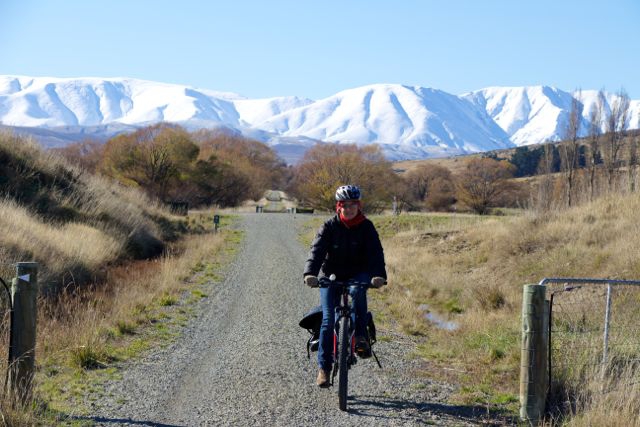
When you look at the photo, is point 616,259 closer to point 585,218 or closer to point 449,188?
point 585,218

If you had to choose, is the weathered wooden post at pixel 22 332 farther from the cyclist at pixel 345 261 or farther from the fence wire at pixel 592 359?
the fence wire at pixel 592 359

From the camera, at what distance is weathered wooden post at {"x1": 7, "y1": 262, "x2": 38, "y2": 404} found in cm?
600

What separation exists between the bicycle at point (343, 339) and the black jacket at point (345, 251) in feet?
0.82

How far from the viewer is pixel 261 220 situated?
44750mm

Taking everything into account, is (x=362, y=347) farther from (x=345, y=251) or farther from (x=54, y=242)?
(x=54, y=242)

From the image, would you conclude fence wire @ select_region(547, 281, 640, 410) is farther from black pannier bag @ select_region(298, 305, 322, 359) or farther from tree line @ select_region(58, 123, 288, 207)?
tree line @ select_region(58, 123, 288, 207)

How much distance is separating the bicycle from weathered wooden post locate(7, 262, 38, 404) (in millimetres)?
2657

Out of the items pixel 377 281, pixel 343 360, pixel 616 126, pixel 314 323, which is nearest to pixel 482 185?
pixel 616 126

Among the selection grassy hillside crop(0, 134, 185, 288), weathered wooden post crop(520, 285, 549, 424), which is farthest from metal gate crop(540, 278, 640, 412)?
grassy hillside crop(0, 134, 185, 288)

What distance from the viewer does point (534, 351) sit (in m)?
6.12

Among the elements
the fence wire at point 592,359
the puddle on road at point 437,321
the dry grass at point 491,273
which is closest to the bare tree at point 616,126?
the dry grass at point 491,273

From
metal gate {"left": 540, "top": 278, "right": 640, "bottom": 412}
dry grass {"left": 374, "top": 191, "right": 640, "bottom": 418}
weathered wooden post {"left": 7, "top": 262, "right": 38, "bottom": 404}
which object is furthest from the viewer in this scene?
dry grass {"left": 374, "top": 191, "right": 640, "bottom": 418}

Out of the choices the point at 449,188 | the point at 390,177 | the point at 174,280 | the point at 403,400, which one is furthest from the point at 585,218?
the point at 449,188

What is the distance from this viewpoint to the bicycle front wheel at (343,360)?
21.8ft
